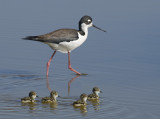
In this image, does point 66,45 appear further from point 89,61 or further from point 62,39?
point 89,61

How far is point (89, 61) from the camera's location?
52.0ft

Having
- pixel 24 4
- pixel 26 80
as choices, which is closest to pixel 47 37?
pixel 26 80

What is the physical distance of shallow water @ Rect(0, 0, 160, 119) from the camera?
11.6 m

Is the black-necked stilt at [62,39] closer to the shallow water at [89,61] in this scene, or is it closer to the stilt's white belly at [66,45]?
the stilt's white belly at [66,45]

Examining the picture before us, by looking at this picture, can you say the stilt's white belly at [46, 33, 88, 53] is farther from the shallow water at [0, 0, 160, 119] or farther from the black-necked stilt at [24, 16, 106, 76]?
the shallow water at [0, 0, 160, 119]

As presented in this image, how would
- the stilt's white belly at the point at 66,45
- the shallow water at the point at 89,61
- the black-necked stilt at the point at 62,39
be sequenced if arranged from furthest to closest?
the stilt's white belly at the point at 66,45
the black-necked stilt at the point at 62,39
the shallow water at the point at 89,61

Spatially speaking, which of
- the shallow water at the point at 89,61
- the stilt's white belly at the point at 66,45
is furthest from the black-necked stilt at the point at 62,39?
the shallow water at the point at 89,61

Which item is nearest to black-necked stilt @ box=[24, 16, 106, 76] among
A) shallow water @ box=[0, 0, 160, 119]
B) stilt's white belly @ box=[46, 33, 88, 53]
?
stilt's white belly @ box=[46, 33, 88, 53]

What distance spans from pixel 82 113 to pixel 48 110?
715mm

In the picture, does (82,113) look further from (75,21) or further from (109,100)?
(75,21)

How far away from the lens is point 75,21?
19.4m

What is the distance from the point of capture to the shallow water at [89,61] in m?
11.6

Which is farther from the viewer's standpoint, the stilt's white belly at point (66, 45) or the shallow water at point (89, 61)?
the stilt's white belly at point (66, 45)

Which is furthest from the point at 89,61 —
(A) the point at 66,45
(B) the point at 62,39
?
(B) the point at 62,39
